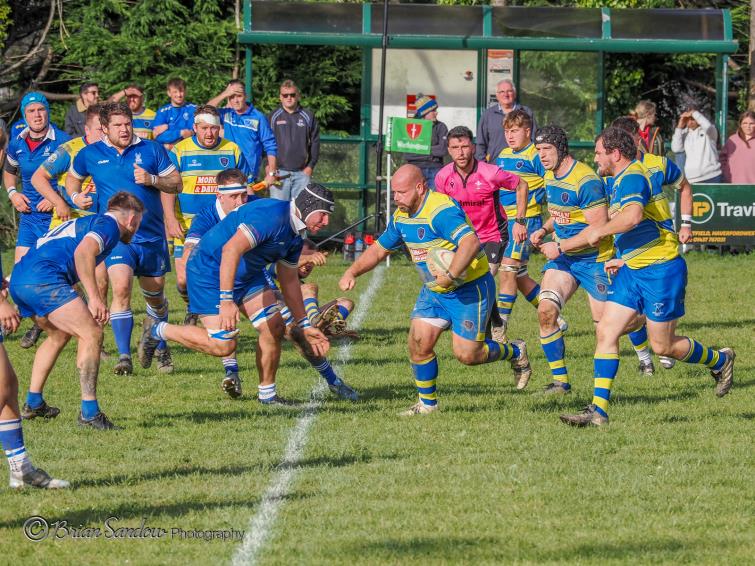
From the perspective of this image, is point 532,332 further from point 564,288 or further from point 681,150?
point 681,150

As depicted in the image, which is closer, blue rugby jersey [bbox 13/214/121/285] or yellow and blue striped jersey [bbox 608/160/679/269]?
blue rugby jersey [bbox 13/214/121/285]

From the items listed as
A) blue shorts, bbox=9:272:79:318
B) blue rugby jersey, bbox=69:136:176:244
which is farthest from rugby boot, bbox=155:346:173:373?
blue shorts, bbox=9:272:79:318

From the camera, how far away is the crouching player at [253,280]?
28.4 feet

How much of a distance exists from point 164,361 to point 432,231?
125 inches

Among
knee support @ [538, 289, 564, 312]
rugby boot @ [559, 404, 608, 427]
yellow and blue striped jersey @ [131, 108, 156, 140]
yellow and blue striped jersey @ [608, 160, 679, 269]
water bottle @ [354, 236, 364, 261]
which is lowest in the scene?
rugby boot @ [559, 404, 608, 427]

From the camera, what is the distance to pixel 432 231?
9008 millimetres

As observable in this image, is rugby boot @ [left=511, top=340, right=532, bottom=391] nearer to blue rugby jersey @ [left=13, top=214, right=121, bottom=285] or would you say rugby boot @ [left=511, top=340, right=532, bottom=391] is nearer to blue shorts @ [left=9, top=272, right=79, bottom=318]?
blue rugby jersey @ [left=13, top=214, right=121, bottom=285]

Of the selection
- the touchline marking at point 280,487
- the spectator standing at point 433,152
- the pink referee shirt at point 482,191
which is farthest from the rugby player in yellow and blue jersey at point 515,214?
the spectator standing at point 433,152

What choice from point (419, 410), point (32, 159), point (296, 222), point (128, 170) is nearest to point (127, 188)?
point (128, 170)

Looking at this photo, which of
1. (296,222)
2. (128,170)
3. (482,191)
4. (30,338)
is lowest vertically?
(30,338)

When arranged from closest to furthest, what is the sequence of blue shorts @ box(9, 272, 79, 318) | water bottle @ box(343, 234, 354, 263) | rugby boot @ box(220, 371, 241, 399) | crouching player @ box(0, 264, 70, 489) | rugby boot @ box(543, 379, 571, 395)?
crouching player @ box(0, 264, 70, 489)
blue shorts @ box(9, 272, 79, 318)
rugby boot @ box(220, 371, 241, 399)
rugby boot @ box(543, 379, 571, 395)
water bottle @ box(343, 234, 354, 263)

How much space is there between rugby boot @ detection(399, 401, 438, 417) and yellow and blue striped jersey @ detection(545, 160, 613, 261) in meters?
1.62

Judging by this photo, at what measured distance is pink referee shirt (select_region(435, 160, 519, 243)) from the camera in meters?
11.7

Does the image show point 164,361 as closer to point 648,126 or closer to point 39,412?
point 39,412
